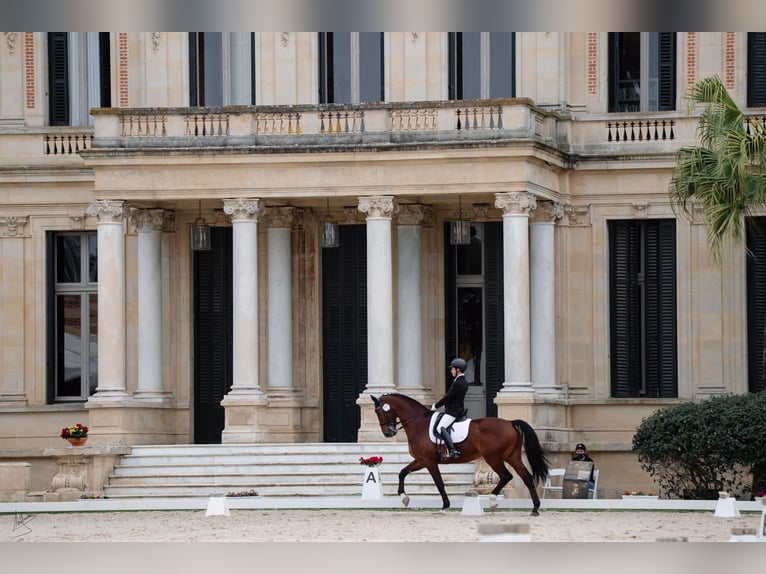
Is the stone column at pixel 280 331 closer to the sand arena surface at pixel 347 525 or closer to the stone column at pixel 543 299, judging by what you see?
the stone column at pixel 543 299

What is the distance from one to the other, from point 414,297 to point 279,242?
2.83 metres

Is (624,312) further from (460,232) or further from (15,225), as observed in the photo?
(15,225)

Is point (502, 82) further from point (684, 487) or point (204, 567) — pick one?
point (204, 567)

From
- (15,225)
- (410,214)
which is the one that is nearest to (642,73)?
(410,214)

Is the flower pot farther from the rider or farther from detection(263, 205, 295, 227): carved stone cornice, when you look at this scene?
the rider

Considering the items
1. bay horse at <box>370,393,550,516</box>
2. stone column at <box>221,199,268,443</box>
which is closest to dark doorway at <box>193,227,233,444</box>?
stone column at <box>221,199,268,443</box>

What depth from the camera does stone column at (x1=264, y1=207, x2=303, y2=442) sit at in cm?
2891

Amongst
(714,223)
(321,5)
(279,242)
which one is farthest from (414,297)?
(321,5)

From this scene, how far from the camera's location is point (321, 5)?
5.22 feet

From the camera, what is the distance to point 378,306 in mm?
27047

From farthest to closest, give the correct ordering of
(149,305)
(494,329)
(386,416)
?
(494,329)
(149,305)
(386,416)

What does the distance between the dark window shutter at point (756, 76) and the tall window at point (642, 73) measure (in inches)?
54.8

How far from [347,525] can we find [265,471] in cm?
743

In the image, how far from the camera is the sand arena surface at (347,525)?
1692 centimetres
